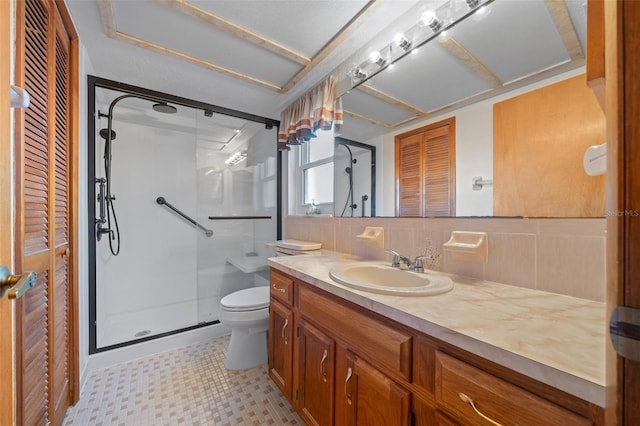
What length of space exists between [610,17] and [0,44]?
1.13m

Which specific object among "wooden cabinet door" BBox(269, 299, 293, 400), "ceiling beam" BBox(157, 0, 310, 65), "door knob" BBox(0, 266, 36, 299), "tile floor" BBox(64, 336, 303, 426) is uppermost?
"ceiling beam" BBox(157, 0, 310, 65)

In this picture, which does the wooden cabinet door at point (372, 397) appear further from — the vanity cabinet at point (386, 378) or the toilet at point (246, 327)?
the toilet at point (246, 327)

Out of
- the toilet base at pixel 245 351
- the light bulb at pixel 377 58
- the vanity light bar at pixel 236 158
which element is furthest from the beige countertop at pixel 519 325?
the vanity light bar at pixel 236 158

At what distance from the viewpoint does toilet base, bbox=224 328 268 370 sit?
177 centimetres

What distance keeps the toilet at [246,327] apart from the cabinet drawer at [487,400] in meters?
1.39

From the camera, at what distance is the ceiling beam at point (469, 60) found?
105cm

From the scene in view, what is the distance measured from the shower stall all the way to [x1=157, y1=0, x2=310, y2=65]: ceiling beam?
1.08 meters

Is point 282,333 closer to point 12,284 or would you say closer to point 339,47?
point 12,284

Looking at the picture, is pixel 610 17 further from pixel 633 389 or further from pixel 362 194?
pixel 362 194

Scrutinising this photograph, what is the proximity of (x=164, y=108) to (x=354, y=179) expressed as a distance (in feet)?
6.39

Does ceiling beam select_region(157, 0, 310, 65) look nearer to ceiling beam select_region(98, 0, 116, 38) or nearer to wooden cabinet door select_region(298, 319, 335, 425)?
ceiling beam select_region(98, 0, 116, 38)

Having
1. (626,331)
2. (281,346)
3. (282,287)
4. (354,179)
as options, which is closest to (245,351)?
(281,346)

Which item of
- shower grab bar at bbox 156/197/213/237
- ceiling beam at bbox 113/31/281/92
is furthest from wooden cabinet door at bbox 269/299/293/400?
ceiling beam at bbox 113/31/281/92

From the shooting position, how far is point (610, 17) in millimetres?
329
